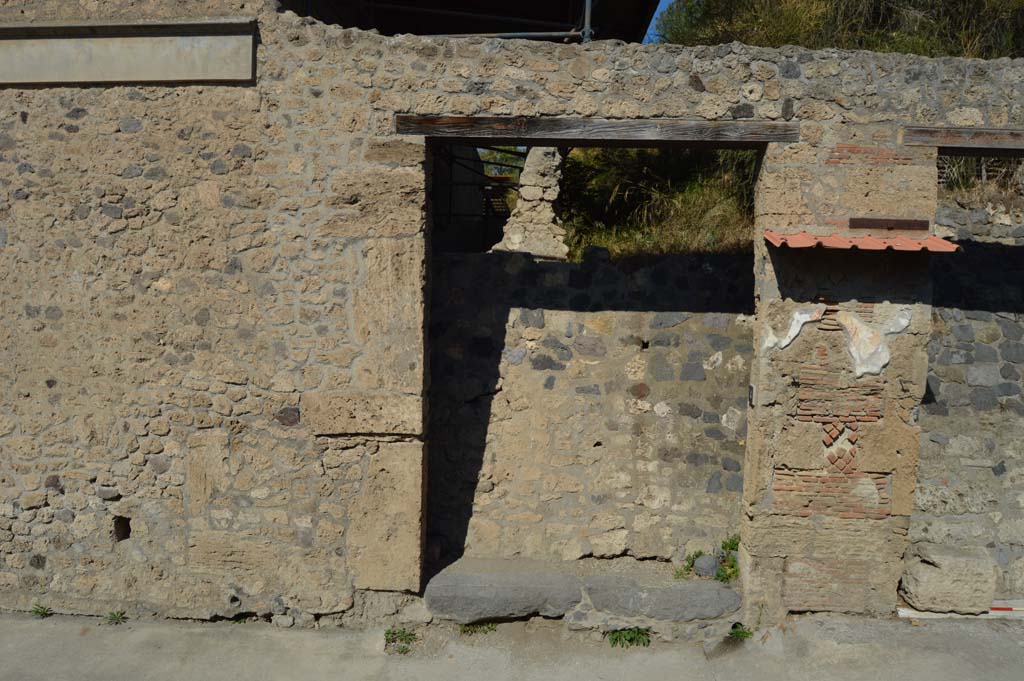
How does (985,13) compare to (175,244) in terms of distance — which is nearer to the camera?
(175,244)

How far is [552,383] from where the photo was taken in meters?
5.06

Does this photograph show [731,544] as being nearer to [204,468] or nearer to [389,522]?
[389,522]

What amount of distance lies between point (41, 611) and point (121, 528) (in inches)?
28.4

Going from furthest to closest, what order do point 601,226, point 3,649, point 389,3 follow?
point 601,226, point 389,3, point 3,649

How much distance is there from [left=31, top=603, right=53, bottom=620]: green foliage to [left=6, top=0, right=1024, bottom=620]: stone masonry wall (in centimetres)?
5

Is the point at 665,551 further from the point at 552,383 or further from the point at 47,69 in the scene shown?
the point at 47,69

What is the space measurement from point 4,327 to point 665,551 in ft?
14.4

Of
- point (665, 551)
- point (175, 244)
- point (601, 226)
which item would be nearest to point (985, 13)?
point (601, 226)

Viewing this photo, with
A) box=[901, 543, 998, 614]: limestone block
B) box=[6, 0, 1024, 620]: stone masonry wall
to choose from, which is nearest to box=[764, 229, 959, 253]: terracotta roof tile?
box=[6, 0, 1024, 620]: stone masonry wall

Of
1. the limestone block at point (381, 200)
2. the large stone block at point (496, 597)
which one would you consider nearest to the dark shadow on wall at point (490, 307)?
the large stone block at point (496, 597)

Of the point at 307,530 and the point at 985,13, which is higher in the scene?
the point at 985,13

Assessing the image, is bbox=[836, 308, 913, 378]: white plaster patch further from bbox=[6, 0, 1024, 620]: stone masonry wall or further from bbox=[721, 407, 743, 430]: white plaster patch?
bbox=[721, 407, 743, 430]: white plaster patch

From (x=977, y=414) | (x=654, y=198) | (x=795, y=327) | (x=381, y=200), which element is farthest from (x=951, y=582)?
(x=654, y=198)

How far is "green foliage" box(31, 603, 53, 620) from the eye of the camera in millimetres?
4711
